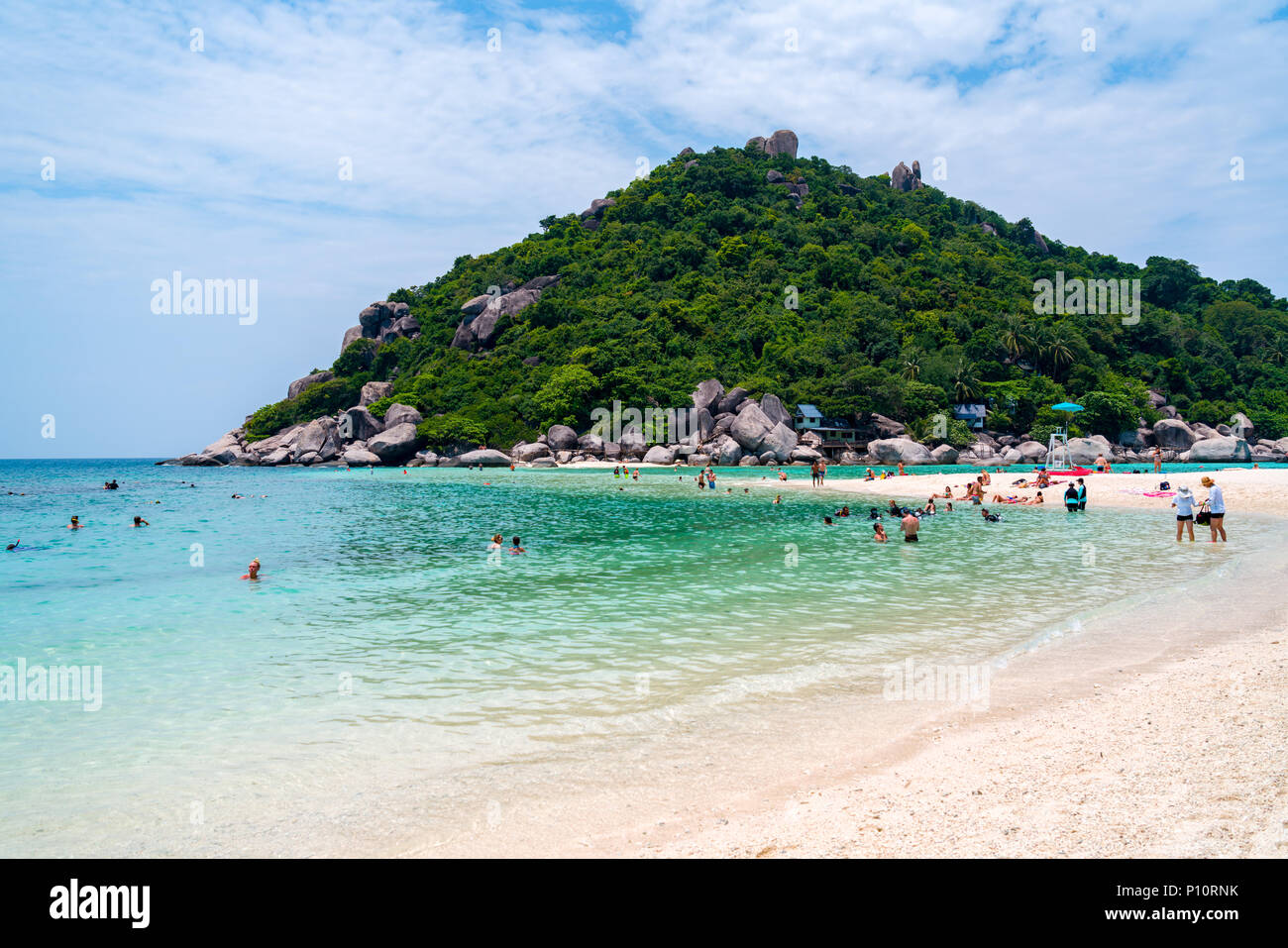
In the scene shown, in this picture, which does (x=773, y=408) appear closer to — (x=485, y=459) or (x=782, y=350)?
(x=782, y=350)

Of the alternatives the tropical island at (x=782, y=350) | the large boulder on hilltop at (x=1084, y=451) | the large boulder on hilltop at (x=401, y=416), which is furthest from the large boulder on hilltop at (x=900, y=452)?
the large boulder on hilltop at (x=401, y=416)

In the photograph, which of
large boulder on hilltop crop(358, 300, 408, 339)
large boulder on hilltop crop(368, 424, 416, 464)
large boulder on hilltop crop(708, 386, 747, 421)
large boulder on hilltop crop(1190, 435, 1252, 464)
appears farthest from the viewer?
large boulder on hilltop crop(358, 300, 408, 339)

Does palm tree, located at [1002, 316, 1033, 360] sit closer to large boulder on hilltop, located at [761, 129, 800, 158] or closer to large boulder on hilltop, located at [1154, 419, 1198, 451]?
large boulder on hilltop, located at [1154, 419, 1198, 451]

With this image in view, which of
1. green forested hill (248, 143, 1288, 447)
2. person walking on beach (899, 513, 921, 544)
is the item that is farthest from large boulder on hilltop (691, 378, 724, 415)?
person walking on beach (899, 513, 921, 544)

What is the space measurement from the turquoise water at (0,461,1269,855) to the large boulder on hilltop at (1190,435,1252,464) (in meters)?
67.1

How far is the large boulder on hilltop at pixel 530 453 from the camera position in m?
78.6

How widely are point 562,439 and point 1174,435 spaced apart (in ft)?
234

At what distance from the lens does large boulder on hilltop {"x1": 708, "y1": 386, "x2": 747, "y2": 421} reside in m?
79.6

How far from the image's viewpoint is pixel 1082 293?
108 meters

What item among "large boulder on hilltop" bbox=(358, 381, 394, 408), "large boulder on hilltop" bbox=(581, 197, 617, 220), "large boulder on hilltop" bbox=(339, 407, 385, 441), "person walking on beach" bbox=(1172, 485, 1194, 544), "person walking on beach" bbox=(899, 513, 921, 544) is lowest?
"person walking on beach" bbox=(899, 513, 921, 544)

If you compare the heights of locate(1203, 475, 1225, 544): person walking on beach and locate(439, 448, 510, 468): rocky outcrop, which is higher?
locate(439, 448, 510, 468): rocky outcrop

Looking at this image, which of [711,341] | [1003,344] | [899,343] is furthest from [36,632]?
[1003,344]

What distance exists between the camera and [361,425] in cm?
8862
